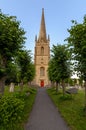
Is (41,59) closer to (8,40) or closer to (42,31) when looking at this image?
(42,31)

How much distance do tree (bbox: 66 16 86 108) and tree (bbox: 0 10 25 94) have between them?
4677 millimetres

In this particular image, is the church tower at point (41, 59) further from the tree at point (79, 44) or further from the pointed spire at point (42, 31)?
the tree at point (79, 44)

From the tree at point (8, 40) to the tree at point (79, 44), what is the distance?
184 inches

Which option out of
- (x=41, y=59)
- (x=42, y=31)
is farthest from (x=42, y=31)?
(x=41, y=59)

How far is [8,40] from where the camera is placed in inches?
717

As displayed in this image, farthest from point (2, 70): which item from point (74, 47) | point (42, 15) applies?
point (42, 15)

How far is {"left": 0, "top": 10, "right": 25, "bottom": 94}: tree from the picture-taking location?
17812 millimetres

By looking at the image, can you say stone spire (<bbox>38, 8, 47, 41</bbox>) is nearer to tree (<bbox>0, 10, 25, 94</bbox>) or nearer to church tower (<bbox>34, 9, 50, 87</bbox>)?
church tower (<bbox>34, 9, 50, 87</bbox>)

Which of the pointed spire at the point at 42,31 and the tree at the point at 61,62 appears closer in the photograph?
the tree at the point at 61,62

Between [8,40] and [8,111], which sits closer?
[8,111]

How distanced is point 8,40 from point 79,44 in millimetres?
6297

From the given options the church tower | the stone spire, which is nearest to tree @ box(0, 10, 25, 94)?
the church tower

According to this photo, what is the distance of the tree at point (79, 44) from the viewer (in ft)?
56.0

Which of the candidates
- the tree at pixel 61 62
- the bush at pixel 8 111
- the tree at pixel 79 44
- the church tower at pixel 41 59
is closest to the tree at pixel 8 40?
the tree at pixel 79 44
